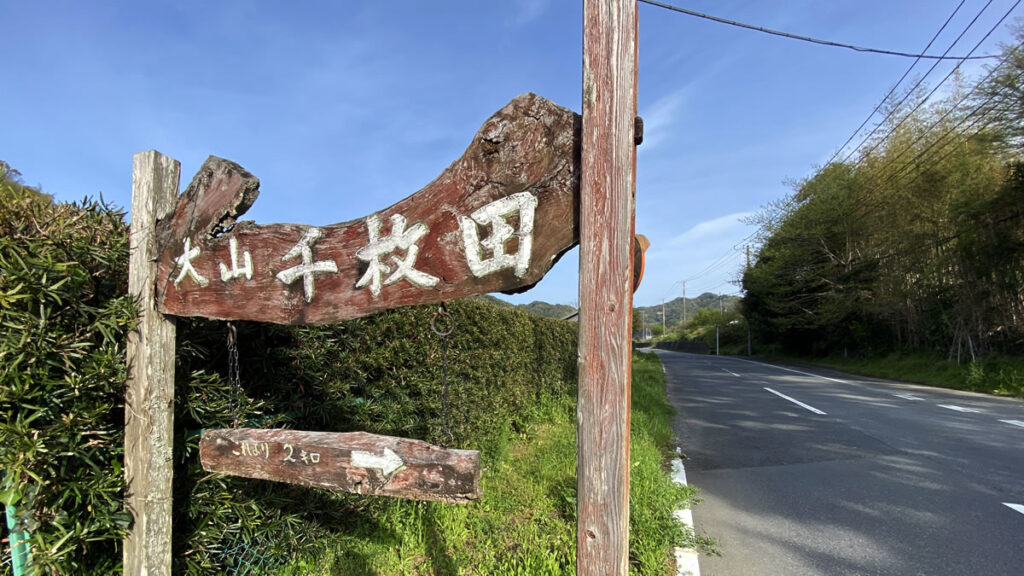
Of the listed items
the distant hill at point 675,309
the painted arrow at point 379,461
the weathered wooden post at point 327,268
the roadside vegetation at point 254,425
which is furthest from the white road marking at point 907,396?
the distant hill at point 675,309

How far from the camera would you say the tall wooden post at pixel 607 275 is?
4.70ft

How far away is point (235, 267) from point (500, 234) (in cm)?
112

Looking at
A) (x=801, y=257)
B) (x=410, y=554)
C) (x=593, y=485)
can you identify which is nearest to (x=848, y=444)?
(x=410, y=554)

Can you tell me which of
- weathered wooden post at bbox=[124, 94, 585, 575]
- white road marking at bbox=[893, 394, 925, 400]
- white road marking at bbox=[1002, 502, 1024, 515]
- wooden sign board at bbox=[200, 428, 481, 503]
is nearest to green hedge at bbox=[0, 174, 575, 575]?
weathered wooden post at bbox=[124, 94, 585, 575]

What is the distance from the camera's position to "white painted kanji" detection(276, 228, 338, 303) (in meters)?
1.82

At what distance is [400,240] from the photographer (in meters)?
1.69

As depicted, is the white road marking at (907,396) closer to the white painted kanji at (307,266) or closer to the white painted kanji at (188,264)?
the white painted kanji at (307,266)

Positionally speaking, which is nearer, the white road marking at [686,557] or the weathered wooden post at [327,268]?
the weathered wooden post at [327,268]

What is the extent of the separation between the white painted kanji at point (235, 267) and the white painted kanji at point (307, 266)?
18 cm

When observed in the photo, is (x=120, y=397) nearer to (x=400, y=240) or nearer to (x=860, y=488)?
(x=400, y=240)

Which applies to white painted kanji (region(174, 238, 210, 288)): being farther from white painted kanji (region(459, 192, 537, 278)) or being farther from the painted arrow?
white painted kanji (region(459, 192, 537, 278))

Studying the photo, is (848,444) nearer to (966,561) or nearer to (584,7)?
(966,561)

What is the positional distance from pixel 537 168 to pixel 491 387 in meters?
4.18

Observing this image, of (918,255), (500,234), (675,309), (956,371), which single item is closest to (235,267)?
(500,234)
